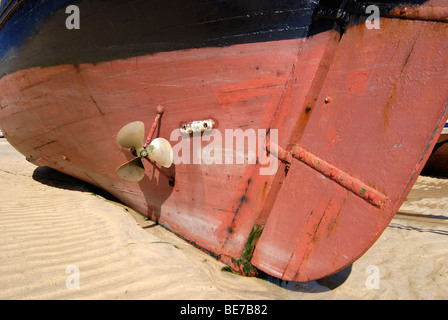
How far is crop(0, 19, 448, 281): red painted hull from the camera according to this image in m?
1.71

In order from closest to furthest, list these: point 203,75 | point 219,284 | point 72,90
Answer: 1. point 219,284
2. point 203,75
3. point 72,90

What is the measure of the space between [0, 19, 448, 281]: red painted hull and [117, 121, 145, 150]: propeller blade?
0.16 m

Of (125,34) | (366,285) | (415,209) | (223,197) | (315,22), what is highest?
(125,34)

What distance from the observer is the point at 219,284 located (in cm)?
217

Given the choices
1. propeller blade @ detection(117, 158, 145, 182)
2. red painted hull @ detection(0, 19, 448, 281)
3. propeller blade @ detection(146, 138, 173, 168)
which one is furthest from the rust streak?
propeller blade @ detection(117, 158, 145, 182)

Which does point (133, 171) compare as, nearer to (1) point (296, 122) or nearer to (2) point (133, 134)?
(2) point (133, 134)

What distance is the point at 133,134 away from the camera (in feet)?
8.35

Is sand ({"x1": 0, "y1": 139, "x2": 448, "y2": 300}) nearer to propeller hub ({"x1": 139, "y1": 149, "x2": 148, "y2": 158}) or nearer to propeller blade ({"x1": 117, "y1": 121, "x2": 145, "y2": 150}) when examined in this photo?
propeller hub ({"x1": 139, "y1": 149, "x2": 148, "y2": 158})

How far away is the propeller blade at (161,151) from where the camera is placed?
2432 mm
